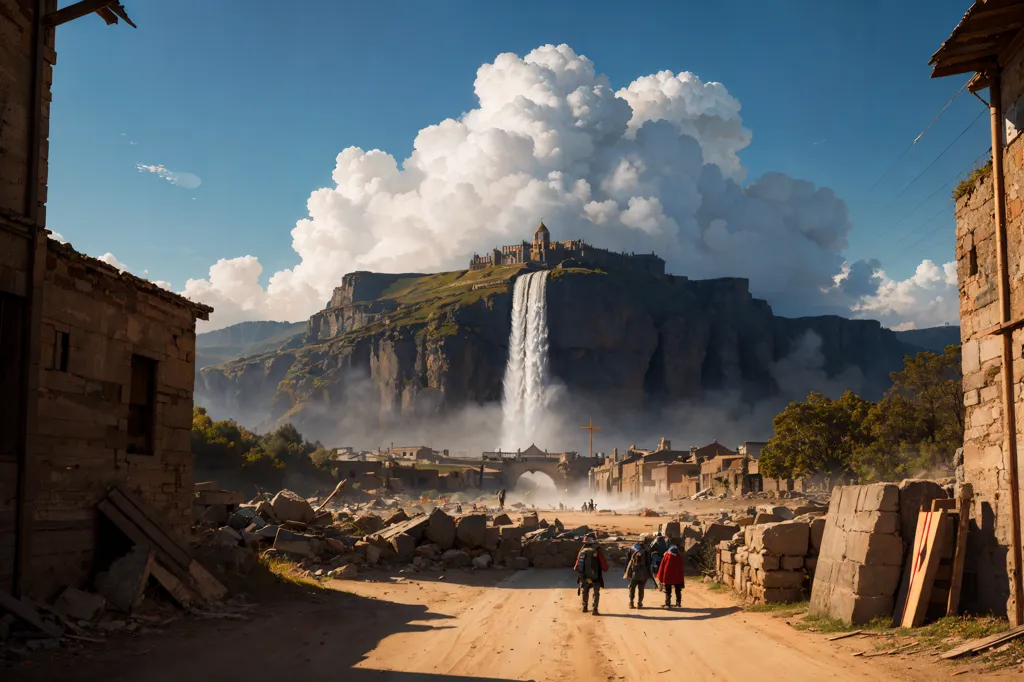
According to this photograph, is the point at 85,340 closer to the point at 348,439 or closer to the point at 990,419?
the point at 990,419

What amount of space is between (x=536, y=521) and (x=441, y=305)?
436ft

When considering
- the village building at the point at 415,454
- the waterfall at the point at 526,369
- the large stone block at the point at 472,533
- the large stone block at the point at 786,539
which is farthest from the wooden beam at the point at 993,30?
the waterfall at the point at 526,369

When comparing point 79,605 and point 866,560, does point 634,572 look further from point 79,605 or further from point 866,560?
point 79,605

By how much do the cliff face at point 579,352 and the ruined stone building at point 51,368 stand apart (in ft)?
432

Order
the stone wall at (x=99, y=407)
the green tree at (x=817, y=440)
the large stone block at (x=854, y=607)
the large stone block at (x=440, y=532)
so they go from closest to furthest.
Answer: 1. the stone wall at (x=99, y=407)
2. the large stone block at (x=854, y=607)
3. the large stone block at (x=440, y=532)
4. the green tree at (x=817, y=440)

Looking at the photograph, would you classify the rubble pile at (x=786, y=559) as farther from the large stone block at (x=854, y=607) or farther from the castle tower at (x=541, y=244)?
the castle tower at (x=541, y=244)

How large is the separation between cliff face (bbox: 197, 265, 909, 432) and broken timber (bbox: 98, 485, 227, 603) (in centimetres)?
13182

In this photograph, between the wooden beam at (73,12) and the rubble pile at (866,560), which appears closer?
the rubble pile at (866,560)

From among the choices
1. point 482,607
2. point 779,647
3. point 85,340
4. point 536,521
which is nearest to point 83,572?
point 85,340

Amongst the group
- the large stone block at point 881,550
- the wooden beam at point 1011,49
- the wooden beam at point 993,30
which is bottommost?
the large stone block at point 881,550

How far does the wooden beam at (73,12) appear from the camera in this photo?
41.0ft

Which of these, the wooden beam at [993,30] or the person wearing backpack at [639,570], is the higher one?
the wooden beam at [993,30]

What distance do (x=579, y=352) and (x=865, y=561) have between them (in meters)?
136

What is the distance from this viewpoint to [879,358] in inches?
7032
